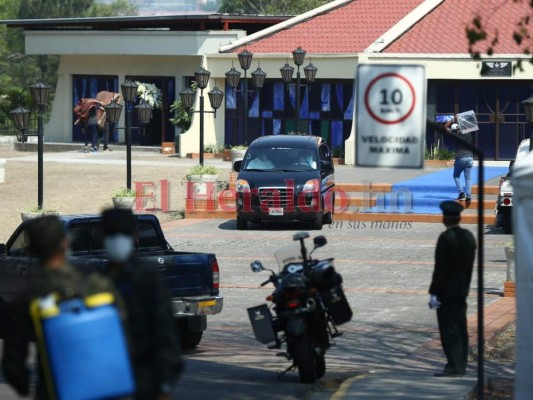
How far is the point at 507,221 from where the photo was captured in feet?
86.7

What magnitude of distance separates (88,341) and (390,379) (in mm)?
6307

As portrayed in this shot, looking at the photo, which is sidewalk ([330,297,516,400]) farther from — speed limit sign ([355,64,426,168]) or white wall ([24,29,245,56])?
white wall ([24,29,245,56])

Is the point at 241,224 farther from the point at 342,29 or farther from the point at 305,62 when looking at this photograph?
the point at 342,29

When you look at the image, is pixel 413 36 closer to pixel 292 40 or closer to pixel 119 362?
pixel 292 40

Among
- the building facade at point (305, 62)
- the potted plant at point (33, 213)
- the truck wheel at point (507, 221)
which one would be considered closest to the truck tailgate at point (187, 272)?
the potted plant at point (33, 213)

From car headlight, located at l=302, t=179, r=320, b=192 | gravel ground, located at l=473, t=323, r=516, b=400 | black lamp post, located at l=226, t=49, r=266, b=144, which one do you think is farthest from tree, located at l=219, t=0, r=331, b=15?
gravel ground, located at l=473, t=323, r=516, b=400

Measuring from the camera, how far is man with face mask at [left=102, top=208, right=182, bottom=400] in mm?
6918

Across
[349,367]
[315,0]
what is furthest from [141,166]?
[315,0]

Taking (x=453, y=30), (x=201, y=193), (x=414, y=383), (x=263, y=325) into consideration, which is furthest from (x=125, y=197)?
(x=453, y=30)

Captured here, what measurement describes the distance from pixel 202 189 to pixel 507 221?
8549 millimetres

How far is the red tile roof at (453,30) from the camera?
42031mm

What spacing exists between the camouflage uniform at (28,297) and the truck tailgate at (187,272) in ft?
23.8

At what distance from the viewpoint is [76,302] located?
6570mm

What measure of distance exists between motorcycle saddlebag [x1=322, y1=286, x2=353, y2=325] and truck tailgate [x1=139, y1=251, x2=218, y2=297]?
246 cm
